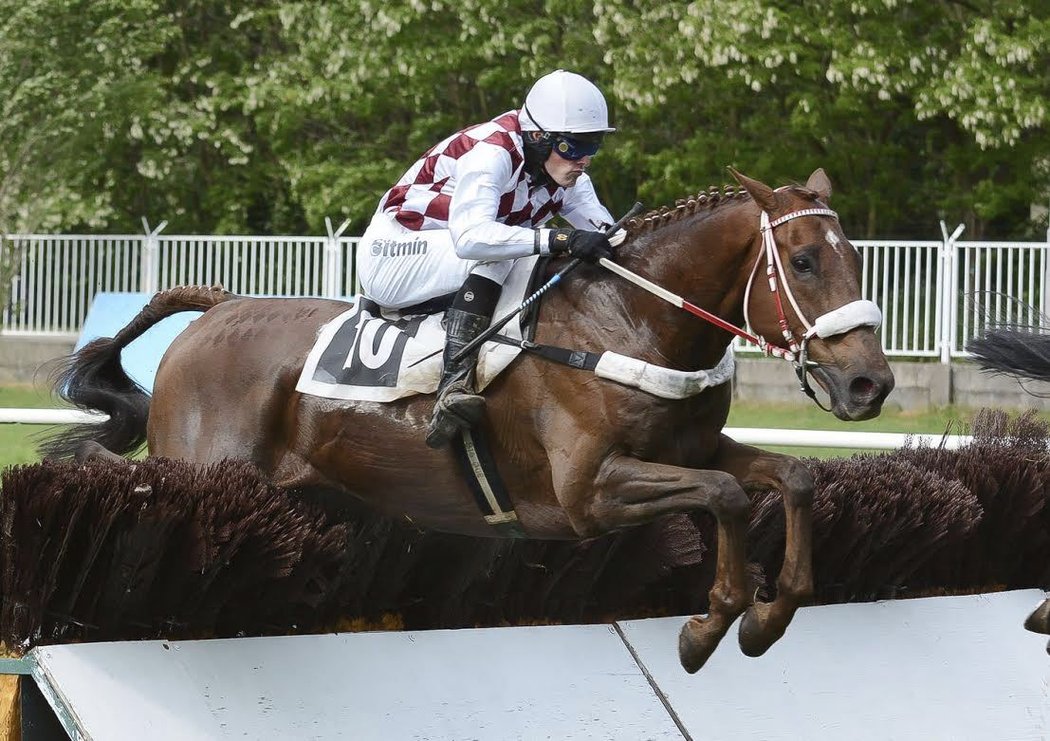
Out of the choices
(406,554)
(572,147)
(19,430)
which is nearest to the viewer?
(572,147)

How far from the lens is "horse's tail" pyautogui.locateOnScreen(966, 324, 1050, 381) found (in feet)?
18.2

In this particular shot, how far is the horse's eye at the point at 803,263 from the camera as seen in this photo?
157 inches

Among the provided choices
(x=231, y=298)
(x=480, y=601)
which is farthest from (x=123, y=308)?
(x=480, y=601)

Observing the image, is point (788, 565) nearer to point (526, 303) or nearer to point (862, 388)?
point (862, 388)

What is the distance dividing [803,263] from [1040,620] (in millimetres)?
1543

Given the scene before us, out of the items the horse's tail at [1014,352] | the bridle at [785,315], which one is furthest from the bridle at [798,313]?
the horse's tail at [1014,352]

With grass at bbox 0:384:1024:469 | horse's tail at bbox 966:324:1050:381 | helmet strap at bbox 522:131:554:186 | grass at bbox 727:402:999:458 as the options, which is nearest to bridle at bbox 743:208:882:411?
helmet strap at bbox 522:131:554:186

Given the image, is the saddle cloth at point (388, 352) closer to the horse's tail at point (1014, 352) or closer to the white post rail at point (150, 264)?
the horse's tail at point (1014, 352)

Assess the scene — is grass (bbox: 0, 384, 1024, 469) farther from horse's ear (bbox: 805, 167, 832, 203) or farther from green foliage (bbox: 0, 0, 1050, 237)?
horse's ear (bbox: 805, 167, 832, 203)

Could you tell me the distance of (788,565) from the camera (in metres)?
3.95

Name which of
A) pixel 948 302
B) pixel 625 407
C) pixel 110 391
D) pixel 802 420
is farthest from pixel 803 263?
pixel 948 302

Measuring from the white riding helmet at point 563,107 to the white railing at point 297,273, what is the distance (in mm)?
9162

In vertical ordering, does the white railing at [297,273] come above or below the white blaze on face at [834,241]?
below

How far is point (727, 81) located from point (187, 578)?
43.3 feet
